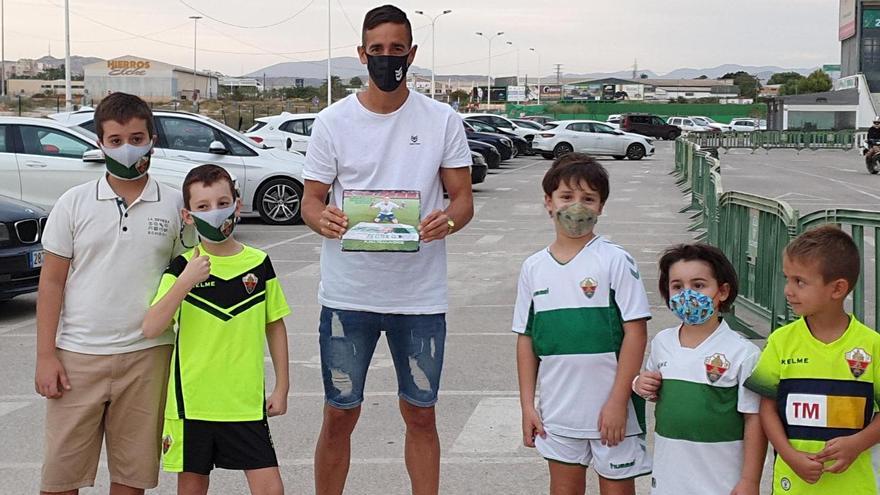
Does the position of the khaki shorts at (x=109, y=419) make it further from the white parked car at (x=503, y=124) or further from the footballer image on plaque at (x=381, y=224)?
the white parked car at (x=503, y=124)

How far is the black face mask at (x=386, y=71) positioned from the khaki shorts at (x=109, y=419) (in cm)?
129

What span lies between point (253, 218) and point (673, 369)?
1537 centimetres

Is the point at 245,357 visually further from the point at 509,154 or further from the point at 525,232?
the point at 509,154

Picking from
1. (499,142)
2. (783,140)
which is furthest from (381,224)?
(783,140)

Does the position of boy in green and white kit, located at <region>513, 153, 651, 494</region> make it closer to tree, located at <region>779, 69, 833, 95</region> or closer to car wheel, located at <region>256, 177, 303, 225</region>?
car wheel, located at <region>256, 177, 303, 225</region>

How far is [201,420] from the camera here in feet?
12.6

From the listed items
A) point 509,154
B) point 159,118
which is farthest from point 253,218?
point 509,154

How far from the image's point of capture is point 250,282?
392 cm

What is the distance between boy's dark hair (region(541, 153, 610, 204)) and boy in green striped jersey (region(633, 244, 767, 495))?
1.31 ft

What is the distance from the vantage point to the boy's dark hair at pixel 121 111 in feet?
12.9

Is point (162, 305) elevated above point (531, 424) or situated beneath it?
elevated above

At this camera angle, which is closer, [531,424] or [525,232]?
[531,424]

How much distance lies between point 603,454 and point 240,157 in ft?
45.2

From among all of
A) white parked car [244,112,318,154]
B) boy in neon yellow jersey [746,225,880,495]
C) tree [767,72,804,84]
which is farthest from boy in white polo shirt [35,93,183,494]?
tree [767,72,804,84]
